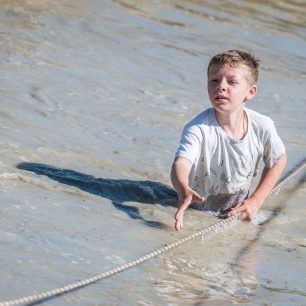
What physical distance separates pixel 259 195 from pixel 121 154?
→ 46.0 inches

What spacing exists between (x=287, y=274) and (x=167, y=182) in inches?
61.3

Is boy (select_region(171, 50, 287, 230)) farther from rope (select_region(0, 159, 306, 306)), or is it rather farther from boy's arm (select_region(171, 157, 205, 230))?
rope (select_region(0, 159, 306, 306))

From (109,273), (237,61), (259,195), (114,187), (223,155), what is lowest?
(114,187)

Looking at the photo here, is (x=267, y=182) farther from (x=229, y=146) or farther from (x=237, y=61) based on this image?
(x=237, y=61)

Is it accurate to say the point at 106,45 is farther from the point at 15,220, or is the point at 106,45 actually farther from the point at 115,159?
the point at 15,220

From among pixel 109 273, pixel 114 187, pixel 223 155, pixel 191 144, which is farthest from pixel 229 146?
pixel 109 273

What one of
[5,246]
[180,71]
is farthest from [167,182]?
[180,71]

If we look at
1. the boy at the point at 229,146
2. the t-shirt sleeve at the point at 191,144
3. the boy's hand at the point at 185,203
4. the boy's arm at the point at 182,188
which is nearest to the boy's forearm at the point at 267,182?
the boy at the point at 229,146

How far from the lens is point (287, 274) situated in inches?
173

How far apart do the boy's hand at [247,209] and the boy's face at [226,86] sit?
501 millimetres

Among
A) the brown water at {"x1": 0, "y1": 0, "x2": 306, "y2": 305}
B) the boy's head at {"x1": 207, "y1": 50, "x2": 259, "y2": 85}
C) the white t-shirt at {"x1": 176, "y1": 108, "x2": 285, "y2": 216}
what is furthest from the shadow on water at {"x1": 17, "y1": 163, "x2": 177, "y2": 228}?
the boy's head at {"x1": 207, "y1": 50, "x2": 259, "y2": 85}

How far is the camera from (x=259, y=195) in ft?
17.3

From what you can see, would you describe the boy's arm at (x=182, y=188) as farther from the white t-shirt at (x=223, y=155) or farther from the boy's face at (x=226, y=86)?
the boy's face at (x=226, y=86)

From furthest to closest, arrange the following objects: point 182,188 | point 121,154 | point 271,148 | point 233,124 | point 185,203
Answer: point 121,154 < point 271,148 < point 233,124 < point 182,188 < point 185,203
